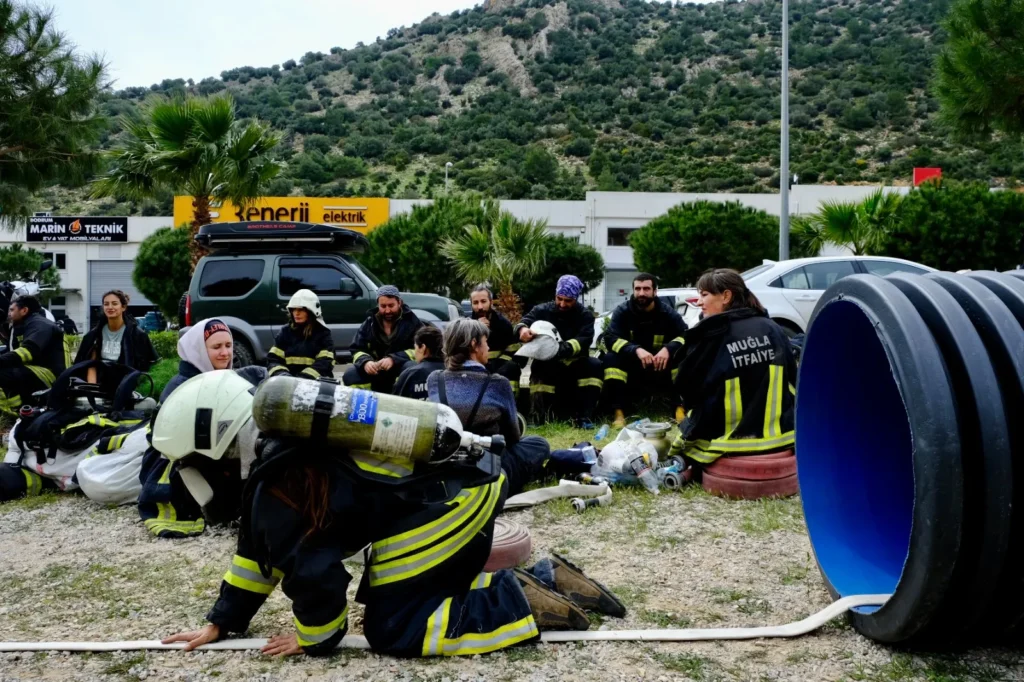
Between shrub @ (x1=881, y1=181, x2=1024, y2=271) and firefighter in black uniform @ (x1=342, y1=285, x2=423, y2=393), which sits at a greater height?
shrub @ (x1=881, y1=181, x2=1024, y2=271)

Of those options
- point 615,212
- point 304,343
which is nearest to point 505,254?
Result: point 304,343

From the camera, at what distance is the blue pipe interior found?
4.29 meters

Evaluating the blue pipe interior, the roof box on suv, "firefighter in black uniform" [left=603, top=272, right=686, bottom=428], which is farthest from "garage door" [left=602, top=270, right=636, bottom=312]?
the blue pipe interior

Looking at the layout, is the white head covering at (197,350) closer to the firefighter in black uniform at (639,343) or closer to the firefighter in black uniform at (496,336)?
the firefighter in black uniform at (496,336)

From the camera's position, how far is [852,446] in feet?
14.9

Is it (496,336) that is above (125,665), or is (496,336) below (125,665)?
above

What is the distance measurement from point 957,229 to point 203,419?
70.1ft

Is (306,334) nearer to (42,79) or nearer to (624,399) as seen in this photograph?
(624,399)

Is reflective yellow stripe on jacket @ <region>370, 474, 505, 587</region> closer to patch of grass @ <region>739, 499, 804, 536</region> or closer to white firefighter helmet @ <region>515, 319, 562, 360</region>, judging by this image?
patch of grass @ <region>739, 499, 804, 536</region>

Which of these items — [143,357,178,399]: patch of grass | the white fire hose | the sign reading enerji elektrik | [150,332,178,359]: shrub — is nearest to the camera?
the white fire hose

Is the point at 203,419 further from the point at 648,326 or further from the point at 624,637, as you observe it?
the point at 648,326

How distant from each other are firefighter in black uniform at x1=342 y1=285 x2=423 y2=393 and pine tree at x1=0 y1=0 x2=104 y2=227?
6.27 meters

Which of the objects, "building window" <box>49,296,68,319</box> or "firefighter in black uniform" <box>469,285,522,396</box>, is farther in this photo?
"building window" <box>49,296,68,319</box>

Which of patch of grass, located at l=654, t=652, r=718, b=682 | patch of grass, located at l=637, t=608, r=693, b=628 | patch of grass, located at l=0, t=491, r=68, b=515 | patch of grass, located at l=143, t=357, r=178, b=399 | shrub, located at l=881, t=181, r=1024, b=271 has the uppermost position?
shrub, located at l=881, t=181, r=1024, b=271
